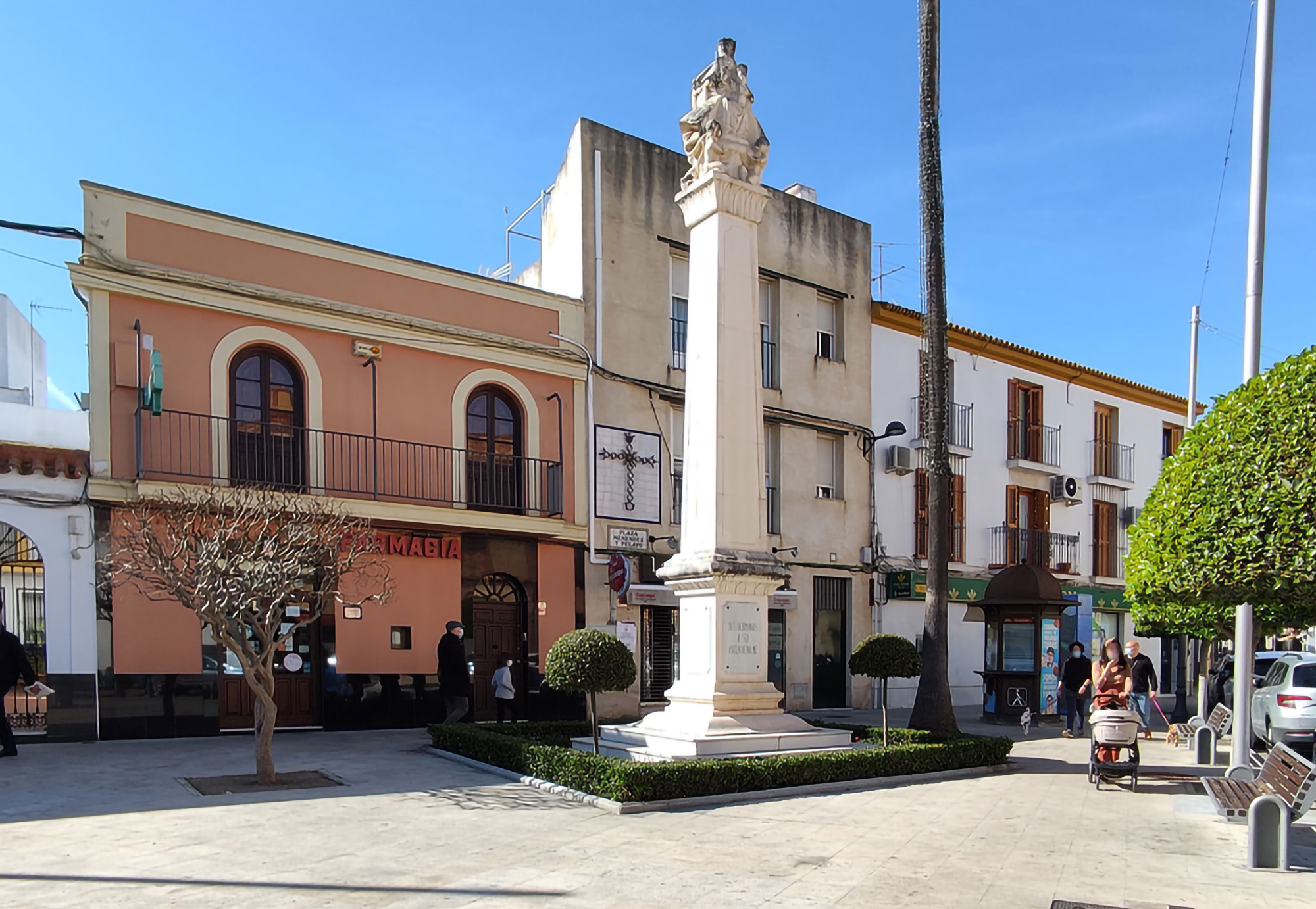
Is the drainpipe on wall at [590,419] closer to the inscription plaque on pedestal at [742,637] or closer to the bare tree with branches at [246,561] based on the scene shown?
the bare tree with branches at [246,561]

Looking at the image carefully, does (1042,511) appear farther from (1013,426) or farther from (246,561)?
(246,561)

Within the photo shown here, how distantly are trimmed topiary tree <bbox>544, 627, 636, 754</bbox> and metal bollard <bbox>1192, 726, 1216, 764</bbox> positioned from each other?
25.8 feet

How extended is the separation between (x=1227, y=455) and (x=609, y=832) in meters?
5.90

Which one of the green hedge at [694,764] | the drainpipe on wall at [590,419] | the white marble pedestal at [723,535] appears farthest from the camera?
the drainpipe on wall at [590,419]

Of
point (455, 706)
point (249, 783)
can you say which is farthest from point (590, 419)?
point (249, 783)

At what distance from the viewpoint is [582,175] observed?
19250 mm

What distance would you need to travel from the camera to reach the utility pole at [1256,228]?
11219 mm

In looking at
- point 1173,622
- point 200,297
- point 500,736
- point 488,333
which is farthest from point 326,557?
point 1173,622

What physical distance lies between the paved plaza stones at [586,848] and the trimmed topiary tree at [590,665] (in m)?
1.19

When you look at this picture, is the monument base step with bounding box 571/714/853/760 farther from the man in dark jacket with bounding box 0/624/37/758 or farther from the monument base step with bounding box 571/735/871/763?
the man in dark jacket with bounding box 0/624/37/758

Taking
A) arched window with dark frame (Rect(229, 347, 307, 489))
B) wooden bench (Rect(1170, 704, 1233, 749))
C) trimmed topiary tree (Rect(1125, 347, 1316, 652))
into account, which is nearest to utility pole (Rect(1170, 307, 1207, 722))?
wooden bench (Rect(1170, 704, 1233, 749))

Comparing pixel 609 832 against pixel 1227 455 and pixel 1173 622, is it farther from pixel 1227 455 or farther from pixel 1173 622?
pixel 1173 622

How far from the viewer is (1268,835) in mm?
7504

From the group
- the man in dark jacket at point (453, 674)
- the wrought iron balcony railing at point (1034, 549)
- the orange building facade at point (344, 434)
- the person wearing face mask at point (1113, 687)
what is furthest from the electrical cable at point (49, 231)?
the wrought iron balcony railing at point (1034, 549)
